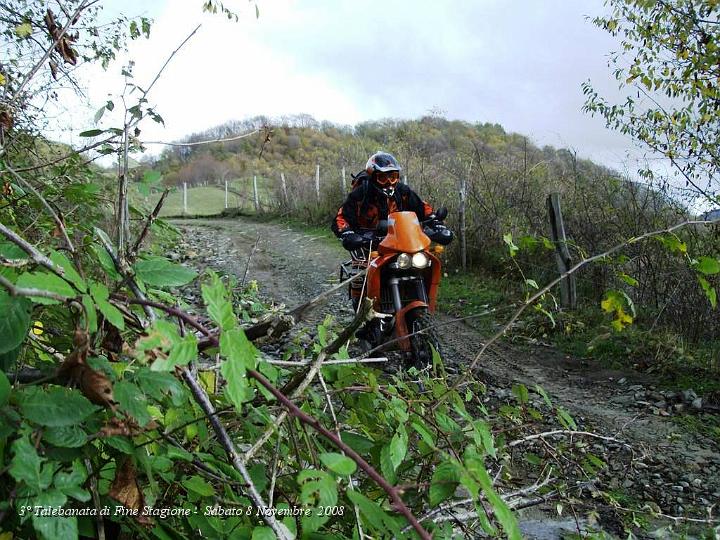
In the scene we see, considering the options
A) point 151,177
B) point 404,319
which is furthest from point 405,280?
point 151,177

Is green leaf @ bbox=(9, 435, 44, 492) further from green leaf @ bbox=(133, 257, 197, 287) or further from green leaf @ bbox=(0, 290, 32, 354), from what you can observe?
green leaf @ bbox=(133, 257, 197, 287)

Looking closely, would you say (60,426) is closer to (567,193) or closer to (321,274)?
(567,193)

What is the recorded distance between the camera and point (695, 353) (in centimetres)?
568

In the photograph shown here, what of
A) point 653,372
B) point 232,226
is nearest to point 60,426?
point 653,372

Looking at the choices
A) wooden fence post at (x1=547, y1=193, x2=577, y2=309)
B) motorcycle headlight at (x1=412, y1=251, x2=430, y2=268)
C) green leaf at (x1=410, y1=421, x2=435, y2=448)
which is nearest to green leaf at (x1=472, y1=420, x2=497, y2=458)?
green leaf at (x1=410, y1=421, x2=435, y2=448)

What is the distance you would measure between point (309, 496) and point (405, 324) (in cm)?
408

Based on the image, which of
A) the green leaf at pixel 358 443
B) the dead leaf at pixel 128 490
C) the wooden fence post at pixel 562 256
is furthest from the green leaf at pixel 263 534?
the wooden fence post at pixel 562 256

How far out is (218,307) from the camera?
3.04ft

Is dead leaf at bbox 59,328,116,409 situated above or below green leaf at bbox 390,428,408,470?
above

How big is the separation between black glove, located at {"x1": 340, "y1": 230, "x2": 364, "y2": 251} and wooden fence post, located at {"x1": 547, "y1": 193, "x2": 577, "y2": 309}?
3.08m

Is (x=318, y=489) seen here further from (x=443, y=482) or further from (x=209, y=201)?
(x=209, y=201)

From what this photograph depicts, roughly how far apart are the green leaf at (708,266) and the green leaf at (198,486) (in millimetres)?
1468

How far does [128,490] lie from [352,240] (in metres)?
4.27

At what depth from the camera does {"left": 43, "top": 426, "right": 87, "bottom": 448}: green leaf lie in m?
0.97
